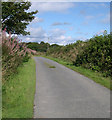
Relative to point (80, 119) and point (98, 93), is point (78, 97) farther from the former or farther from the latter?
point (80, 119)

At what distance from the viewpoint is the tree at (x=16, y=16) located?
74.3ft

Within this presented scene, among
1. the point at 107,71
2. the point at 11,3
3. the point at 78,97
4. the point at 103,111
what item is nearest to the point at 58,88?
the point at 78,97

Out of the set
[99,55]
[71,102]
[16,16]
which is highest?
[16,16]

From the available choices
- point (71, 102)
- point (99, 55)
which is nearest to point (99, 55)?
point (99, 55)

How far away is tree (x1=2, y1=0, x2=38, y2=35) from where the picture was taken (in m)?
22.6

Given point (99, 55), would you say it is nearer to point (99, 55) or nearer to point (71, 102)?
point (99, 55)

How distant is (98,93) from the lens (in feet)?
28.8

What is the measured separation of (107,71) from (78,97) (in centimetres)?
775

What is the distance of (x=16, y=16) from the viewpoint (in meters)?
24.0

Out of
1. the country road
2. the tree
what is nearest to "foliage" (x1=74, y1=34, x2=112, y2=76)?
the country road

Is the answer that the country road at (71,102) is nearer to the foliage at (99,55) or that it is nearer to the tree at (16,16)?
the foliage at (99,55)

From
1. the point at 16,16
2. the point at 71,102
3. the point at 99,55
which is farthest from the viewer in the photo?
the point at 16,16

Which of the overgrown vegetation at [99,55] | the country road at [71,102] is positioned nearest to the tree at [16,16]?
the overgrown vegetation at [99,55]

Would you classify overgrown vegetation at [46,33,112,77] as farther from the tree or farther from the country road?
the tree
